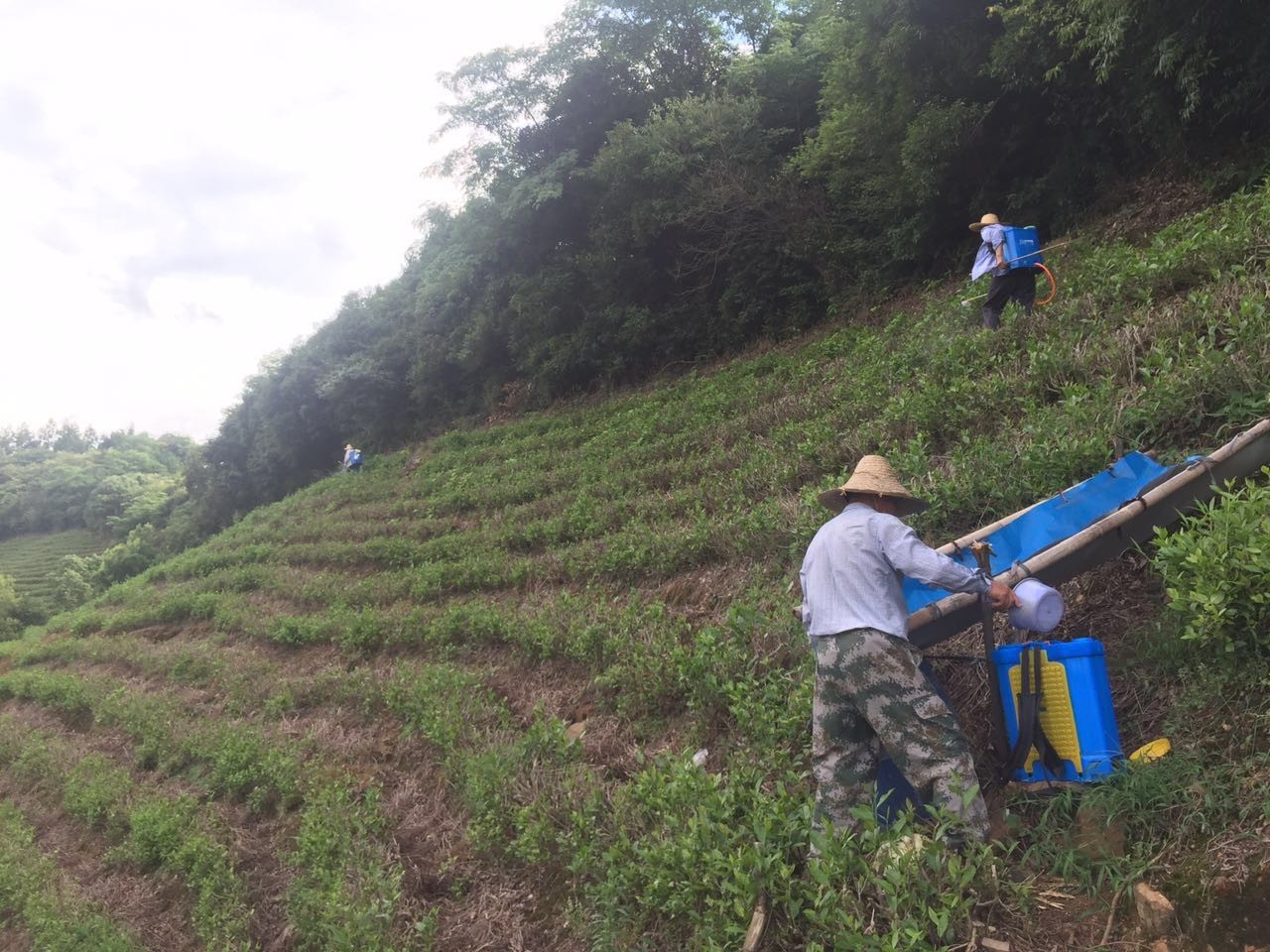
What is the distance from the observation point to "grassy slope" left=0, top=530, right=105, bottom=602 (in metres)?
32.5

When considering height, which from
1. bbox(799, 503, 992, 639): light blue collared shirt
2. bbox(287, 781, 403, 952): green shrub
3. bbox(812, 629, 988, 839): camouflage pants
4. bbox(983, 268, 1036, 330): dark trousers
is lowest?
bbox(287, 781, 403, 952): green shrub

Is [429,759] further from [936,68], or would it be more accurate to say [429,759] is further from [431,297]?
[431,297]

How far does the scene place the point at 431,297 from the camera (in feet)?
71.6

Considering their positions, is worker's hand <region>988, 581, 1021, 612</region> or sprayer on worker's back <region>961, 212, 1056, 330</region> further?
sprayer on worker's back <region>961, 212, 1056, 330</region>

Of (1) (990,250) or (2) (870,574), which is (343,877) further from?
(1) (990,250)

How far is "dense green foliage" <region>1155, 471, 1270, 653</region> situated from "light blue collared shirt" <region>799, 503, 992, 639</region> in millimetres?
789

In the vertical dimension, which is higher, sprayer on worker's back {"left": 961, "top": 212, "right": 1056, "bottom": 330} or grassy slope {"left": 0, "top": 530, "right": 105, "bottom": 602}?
sprayer on worker's back {"left": 961, "top": 212, "right": 1056, "bottom": 330}

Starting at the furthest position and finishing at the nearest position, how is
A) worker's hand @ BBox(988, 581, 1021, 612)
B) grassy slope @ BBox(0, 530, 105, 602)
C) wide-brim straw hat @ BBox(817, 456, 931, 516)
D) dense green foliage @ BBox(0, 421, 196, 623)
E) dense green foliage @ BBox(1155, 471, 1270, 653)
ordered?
grassy slope @ BBox(0, 530, 105, 602) → dense green foliage @ BBox(0, 421, 196, 623) → wide-brim straw hat @ BBox(817, 456, 931, 516) → worker's hand @ BBox(988, 581, 1021, 612) → dense green foliage @ BBox(1155, 471, 1270, 653)

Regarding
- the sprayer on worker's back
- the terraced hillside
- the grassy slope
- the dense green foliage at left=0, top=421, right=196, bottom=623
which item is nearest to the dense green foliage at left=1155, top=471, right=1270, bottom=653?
the terraced hillside

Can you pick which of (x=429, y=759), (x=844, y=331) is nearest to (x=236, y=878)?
(x=429, y=759)

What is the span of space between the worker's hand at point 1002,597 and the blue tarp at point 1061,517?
64cm

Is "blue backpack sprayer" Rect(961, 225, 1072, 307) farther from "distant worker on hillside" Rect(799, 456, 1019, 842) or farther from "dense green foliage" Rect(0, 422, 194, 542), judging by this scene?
"dense green foliage" Rect(0, 422, 194, 542)

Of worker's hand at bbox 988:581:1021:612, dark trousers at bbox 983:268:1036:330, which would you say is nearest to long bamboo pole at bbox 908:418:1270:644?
worker's hand at bbox 988:581:1021:612

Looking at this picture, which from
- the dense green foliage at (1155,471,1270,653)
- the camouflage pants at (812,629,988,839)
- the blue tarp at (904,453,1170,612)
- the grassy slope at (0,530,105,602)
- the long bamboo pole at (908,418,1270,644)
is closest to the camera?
the dense green foliage at (1155,471,1270,653)
